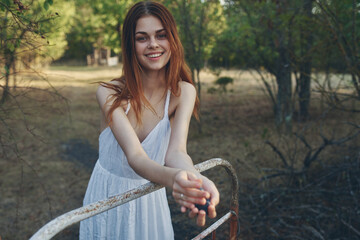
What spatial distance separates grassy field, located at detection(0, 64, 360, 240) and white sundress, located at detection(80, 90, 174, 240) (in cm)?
37

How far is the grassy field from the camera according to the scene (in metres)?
3.49

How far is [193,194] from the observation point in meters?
1.02

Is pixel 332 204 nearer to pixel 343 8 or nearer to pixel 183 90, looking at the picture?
pixel 343 8

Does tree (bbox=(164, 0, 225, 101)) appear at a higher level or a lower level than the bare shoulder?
higher

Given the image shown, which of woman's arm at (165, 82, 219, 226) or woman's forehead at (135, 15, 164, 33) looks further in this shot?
woman's forehead at (135, 15, 164, 33)

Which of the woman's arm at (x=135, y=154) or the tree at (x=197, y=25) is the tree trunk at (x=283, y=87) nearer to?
the tree at (x=197, y=25)

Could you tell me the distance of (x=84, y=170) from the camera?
5703mm

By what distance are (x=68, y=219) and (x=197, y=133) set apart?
6.57 meters

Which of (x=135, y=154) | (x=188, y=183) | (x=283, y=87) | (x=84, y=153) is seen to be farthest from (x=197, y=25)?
(x=188, y=183)

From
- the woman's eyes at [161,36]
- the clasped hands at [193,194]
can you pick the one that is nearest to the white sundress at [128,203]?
the woman's eyes at [161,36]

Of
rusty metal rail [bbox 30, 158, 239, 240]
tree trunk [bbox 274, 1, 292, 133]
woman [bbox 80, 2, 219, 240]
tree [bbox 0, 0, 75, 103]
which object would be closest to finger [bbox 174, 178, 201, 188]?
rusty metal rail [bbox 30, 158, 239, 240]

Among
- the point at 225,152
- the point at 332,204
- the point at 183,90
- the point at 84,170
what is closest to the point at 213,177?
the point at 225,152

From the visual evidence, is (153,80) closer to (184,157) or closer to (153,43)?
(153,43)

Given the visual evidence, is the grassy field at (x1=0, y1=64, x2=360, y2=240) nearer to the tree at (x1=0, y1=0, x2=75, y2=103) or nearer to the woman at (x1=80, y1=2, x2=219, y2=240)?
the tree at (x1=0, y1=0, x2=75, y2=103)
